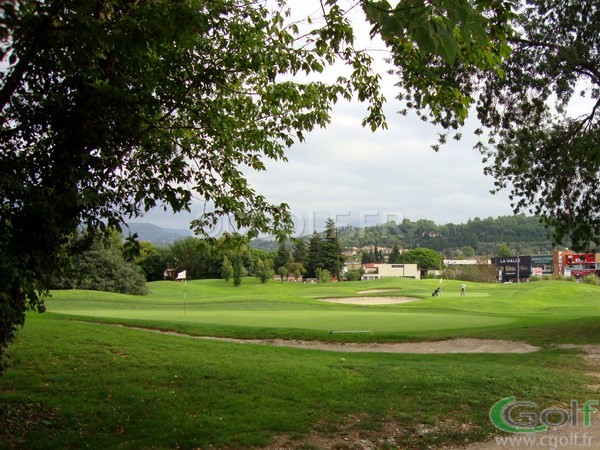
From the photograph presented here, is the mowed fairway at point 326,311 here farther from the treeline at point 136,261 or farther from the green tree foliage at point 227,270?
the treeline at point 136,261

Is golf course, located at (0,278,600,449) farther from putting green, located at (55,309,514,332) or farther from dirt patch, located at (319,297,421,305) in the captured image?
dirt patch, located at (319,297,421,305)

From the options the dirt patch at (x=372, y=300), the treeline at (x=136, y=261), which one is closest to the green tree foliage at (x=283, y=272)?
the treeline at (x=136, y=261)

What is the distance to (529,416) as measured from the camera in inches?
333

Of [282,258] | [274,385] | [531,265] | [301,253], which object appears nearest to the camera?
[274,385]

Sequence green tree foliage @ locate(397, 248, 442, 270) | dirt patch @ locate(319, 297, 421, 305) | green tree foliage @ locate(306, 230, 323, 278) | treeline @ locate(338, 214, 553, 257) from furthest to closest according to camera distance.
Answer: treeline @ locate(338, 214, 553, 257) < green tree foliage @ locate(397, 248, 442, 270) < green tree foliage @ locate(306, 230, 323, 278) < dirt patch @ locate(319, 297, 421, 305)

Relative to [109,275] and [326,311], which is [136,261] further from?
[109,275]

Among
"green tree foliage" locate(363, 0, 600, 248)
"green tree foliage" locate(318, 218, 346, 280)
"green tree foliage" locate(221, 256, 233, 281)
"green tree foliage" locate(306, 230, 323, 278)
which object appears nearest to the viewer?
"green tree foliage" locate(363, 0, 600, 248)

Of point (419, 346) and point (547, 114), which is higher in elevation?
point (547, 114)

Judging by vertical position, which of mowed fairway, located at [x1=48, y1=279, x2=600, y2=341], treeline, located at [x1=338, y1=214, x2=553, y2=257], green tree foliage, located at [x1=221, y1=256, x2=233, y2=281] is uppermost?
treeline, located at [x1=338, y1=214, x2=553, y2=257]

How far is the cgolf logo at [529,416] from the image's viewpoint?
7.93 m

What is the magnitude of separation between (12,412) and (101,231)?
9.54 ft

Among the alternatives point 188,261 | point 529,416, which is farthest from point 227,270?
point 529,416

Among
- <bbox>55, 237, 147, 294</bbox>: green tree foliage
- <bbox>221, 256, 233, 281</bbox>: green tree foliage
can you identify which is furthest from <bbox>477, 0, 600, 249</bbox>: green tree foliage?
<bbox>221, 256, 233, 281</bbox>: green tree foliage

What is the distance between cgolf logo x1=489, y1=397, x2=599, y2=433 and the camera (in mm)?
7926
